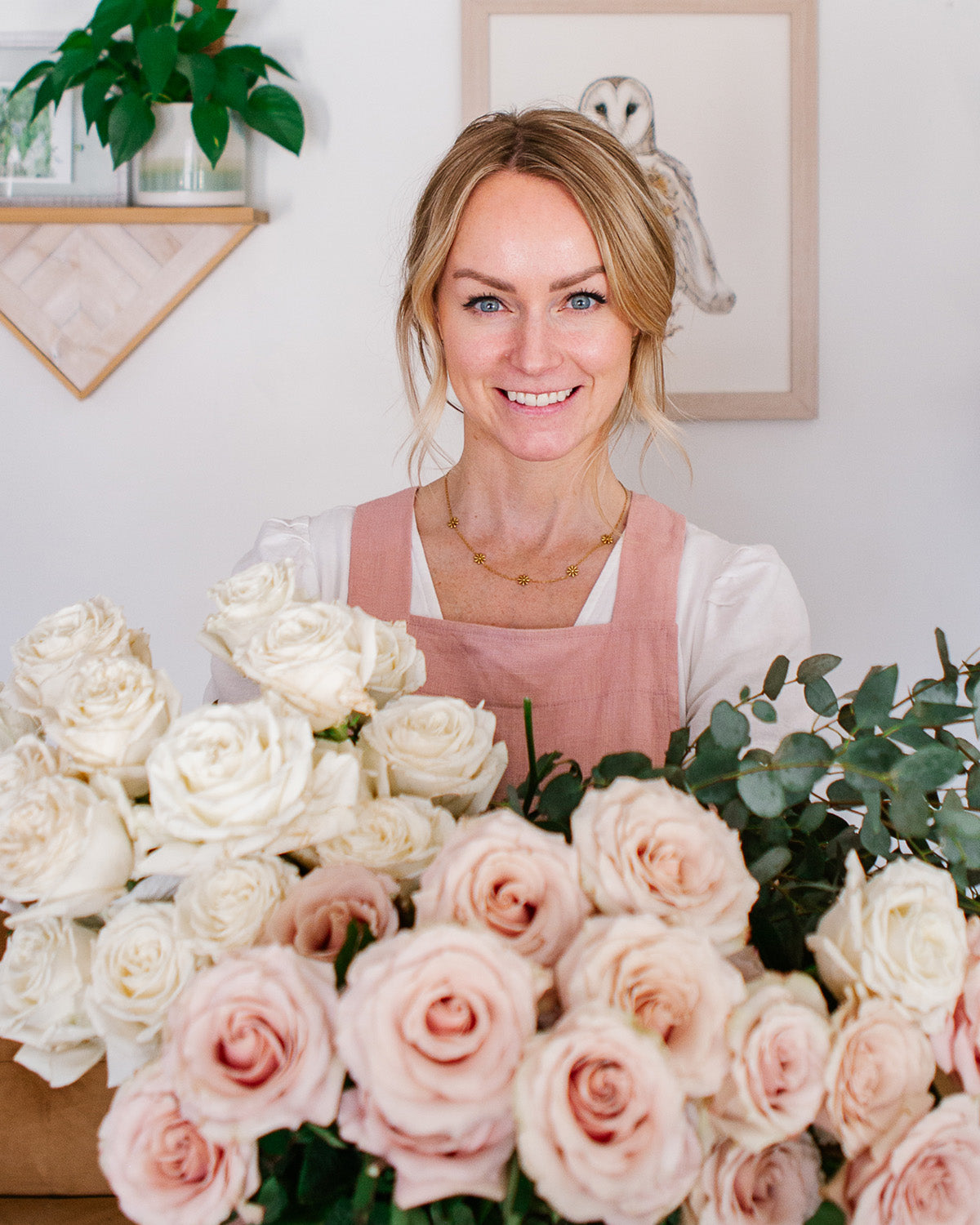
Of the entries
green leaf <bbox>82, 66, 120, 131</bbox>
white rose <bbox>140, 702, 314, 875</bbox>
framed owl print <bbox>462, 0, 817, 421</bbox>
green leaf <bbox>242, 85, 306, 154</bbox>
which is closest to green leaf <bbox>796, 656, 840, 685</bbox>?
white rose <bbox>140, 702, 314, 875</bbox>

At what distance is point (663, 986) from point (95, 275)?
1990mm

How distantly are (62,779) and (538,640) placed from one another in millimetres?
754

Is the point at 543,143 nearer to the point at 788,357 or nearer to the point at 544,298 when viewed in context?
the point at 544,298

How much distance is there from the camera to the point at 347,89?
206 centimetres

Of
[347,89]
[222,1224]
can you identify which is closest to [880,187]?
[347,89]

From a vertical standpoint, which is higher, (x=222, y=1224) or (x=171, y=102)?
(x=171, y=102)

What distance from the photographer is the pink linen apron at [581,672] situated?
127 cm

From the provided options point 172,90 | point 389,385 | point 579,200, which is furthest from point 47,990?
point 172,90

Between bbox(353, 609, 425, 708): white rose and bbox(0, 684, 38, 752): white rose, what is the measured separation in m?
0.23

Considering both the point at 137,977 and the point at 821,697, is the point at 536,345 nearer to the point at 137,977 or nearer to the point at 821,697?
the point at 821,697

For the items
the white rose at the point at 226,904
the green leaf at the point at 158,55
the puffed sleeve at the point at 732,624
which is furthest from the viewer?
the green leaf at the point at 158,55

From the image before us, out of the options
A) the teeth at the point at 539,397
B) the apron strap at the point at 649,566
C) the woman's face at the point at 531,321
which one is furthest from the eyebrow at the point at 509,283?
the apron strap at the point at 649,566

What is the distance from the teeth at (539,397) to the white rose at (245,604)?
66 cm

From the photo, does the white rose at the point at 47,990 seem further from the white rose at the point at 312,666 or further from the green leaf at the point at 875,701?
the green leaf at the point at 875,701
